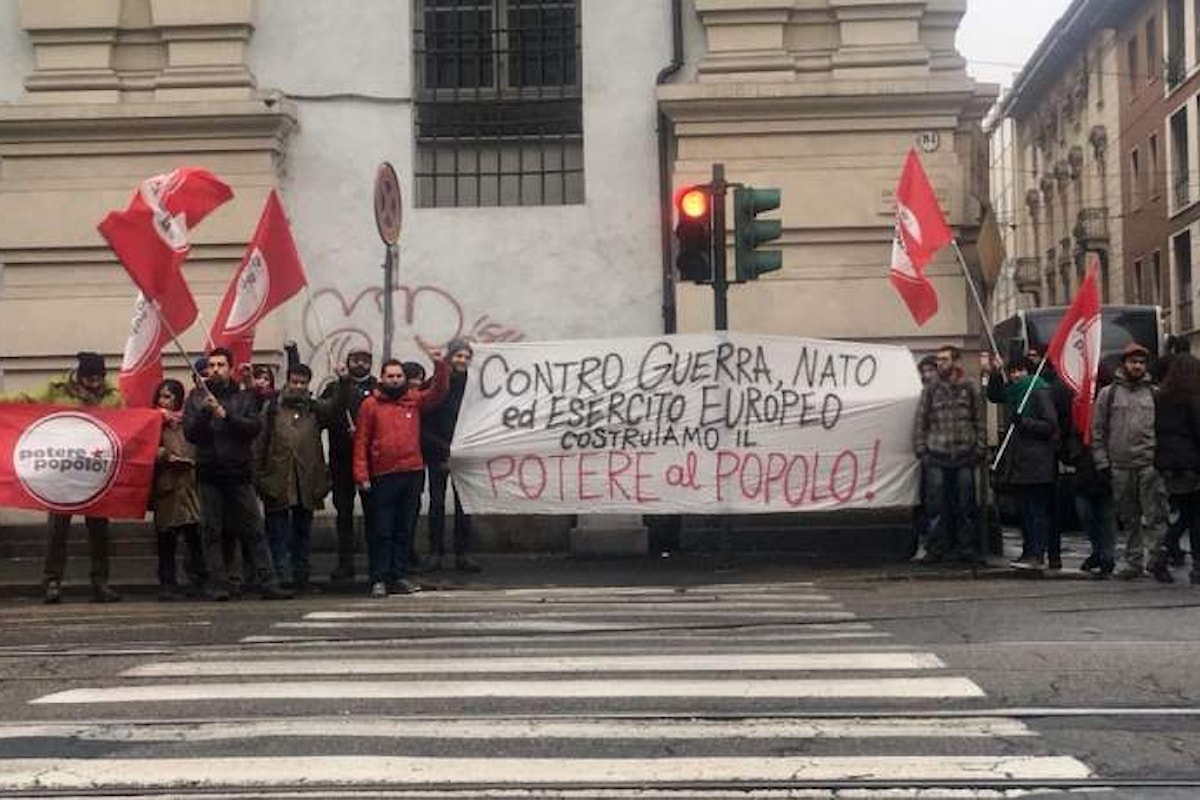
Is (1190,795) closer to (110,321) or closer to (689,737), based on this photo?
(689,737)

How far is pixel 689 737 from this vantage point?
21.2ft

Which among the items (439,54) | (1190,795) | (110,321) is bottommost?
(1190,795)

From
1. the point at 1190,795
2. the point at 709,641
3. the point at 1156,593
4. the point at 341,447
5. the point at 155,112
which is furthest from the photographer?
the point at 155,112

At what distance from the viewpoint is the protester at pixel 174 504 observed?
12523 millimetres

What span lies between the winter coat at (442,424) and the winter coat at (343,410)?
0.68 m

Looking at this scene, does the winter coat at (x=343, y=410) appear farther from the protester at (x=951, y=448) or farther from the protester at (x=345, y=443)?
the protester at (x=951, y=448)

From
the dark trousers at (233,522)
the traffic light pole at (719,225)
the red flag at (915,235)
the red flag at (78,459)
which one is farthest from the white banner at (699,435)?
the red flag at (78,459)

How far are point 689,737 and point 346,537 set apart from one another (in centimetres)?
699

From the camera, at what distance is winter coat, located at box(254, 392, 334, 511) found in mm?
12555

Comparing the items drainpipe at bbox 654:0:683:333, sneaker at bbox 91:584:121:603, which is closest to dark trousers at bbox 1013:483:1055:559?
drainpipe at bbox 654:0:683:333

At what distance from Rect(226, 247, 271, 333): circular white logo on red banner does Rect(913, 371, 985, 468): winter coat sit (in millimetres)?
5395

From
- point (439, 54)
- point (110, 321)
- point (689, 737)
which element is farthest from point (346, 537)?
point (689, 737)

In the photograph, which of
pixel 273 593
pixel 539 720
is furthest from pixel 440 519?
pixel 539 720

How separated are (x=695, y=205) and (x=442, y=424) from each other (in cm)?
271
